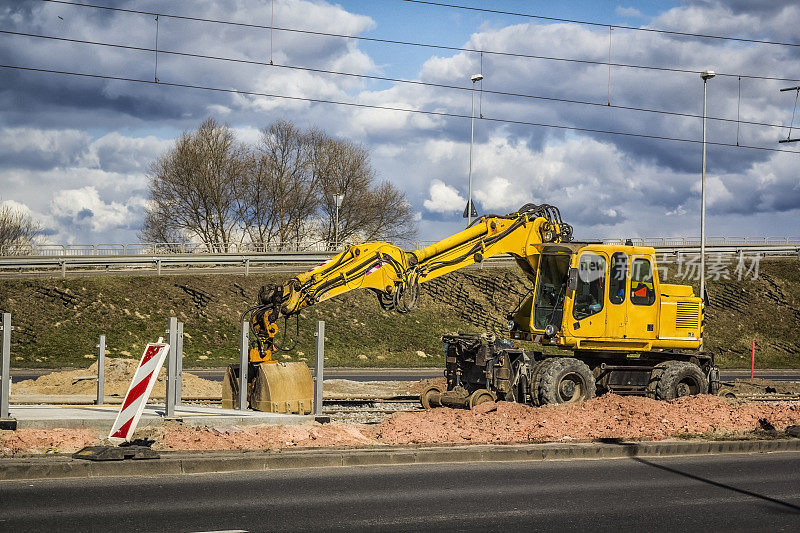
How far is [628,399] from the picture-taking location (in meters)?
16.2

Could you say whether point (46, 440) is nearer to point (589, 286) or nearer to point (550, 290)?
point (550, 290)

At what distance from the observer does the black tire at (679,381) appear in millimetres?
17453

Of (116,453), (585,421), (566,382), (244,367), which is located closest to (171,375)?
(244,367)

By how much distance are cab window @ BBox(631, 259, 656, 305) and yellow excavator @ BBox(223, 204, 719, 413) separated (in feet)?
0.06

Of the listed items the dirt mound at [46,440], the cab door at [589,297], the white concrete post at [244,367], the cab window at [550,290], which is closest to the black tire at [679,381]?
the cab door at [589,297]

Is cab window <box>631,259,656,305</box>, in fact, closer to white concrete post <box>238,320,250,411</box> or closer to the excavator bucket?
the excavator bucket

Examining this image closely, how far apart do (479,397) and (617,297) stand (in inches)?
141

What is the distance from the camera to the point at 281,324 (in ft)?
128

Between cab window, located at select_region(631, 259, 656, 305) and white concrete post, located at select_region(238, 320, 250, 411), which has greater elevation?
cab window, located at select_region(631, 259, 656, 305)

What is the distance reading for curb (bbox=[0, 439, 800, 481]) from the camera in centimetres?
1009


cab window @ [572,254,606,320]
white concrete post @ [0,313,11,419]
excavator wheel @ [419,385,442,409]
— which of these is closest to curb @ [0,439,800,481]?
white concrete post @ [0,313,11,419]

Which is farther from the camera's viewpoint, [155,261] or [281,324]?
[155,261]

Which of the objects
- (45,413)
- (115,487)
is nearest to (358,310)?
(45,413)

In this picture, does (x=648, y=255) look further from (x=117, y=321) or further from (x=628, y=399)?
(x=117, y=321)
